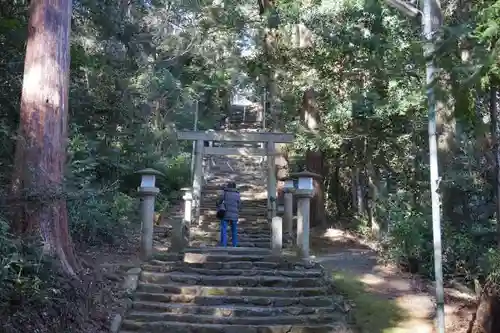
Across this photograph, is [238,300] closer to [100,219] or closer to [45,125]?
[100,219]

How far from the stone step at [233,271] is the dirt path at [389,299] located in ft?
1.70

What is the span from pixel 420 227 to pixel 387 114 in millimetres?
3182

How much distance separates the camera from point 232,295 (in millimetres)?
8312

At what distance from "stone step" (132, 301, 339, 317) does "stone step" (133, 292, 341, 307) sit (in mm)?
134

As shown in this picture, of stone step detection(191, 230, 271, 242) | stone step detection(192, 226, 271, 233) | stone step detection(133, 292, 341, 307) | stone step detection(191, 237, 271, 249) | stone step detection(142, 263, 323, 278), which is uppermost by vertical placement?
stone step detection(192, 226, 271, 233)

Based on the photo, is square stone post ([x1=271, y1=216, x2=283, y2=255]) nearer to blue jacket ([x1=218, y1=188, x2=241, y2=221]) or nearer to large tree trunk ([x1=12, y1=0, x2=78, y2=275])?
blue jacket ([x1=218, y1=188, x2=241, y2=221])

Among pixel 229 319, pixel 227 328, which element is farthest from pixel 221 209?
pixel 227 328

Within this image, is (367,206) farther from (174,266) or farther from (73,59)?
(73,59)

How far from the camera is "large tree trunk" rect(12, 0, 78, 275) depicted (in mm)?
6547

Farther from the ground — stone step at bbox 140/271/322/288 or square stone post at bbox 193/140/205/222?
square stone post at bbox 193/140/205/222

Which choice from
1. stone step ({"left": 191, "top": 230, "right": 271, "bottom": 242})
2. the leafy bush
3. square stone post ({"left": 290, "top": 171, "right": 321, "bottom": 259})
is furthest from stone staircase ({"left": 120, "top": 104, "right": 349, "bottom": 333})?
stone step ({"left": 191, "top": 230, "right": 271, "bottom": 242})

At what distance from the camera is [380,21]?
1152 centimetres

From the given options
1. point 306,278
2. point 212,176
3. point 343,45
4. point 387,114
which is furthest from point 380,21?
point 212,176

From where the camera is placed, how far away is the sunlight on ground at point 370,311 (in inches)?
284
